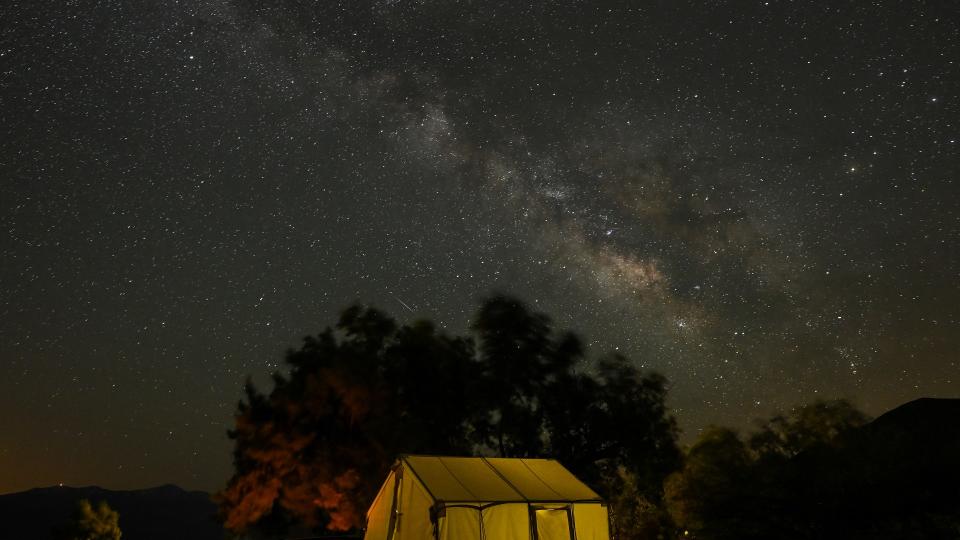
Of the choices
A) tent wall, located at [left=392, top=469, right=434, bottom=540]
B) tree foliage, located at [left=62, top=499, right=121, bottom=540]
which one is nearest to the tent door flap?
tent wall, located at [left=392, top=469, right=434, bottom=540]

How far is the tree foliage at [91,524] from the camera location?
109 feet

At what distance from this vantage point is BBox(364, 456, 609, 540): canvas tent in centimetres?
987

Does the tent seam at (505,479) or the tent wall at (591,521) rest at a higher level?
the tent seam at (505,479)

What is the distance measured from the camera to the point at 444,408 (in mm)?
20266

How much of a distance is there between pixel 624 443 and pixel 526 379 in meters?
3.64

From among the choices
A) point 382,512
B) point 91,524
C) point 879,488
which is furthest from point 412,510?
point 91,524

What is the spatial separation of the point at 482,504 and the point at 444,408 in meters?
10.3

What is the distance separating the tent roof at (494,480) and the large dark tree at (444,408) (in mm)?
7745

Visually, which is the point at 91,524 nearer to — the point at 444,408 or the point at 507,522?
the point at 444,408

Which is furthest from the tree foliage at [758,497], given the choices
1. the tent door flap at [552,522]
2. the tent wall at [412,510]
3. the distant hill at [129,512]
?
the distant hill at [129,512]

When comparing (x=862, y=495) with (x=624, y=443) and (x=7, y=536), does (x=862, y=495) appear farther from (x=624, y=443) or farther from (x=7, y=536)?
(x=7, y=536)

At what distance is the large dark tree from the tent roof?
7.75 metres

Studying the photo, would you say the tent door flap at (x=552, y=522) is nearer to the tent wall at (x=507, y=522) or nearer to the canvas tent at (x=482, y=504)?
the canvas tent at (x=482, y=504)

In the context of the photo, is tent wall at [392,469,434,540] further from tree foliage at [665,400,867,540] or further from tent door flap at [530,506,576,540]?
tree foliage at [665,400,867,540]
